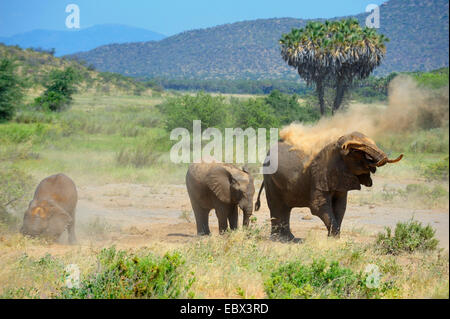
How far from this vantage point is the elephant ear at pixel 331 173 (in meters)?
9.52

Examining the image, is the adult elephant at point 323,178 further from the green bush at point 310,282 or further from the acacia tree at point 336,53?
the acacia tree at point 336,53

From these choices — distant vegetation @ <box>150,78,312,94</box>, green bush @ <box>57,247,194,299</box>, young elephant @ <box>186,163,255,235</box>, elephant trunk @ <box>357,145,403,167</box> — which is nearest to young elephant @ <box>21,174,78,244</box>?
young elephant @ <box>186,163,255,235</box>

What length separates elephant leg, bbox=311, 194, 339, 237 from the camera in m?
9.87

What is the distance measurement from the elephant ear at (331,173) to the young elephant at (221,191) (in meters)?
1.35

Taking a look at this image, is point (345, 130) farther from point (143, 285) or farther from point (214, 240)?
point (143, 285)

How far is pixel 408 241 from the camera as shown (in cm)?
936

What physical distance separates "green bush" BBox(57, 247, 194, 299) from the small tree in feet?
128

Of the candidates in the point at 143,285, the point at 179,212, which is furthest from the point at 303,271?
the point at 179,212

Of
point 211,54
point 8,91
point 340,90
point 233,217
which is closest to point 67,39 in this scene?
point 211,54

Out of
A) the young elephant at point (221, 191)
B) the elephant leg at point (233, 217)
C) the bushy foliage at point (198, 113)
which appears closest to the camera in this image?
the young elephant at point (221, 191)

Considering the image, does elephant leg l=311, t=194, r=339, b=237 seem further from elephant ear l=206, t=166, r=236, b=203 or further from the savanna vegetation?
elephant ear l=206, t=166, r=236, b=203

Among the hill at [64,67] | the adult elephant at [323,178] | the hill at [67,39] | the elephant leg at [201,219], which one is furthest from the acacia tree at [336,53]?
the hill at [67,39]

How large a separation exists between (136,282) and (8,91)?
101 feet

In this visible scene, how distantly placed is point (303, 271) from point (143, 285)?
6.18 feet
